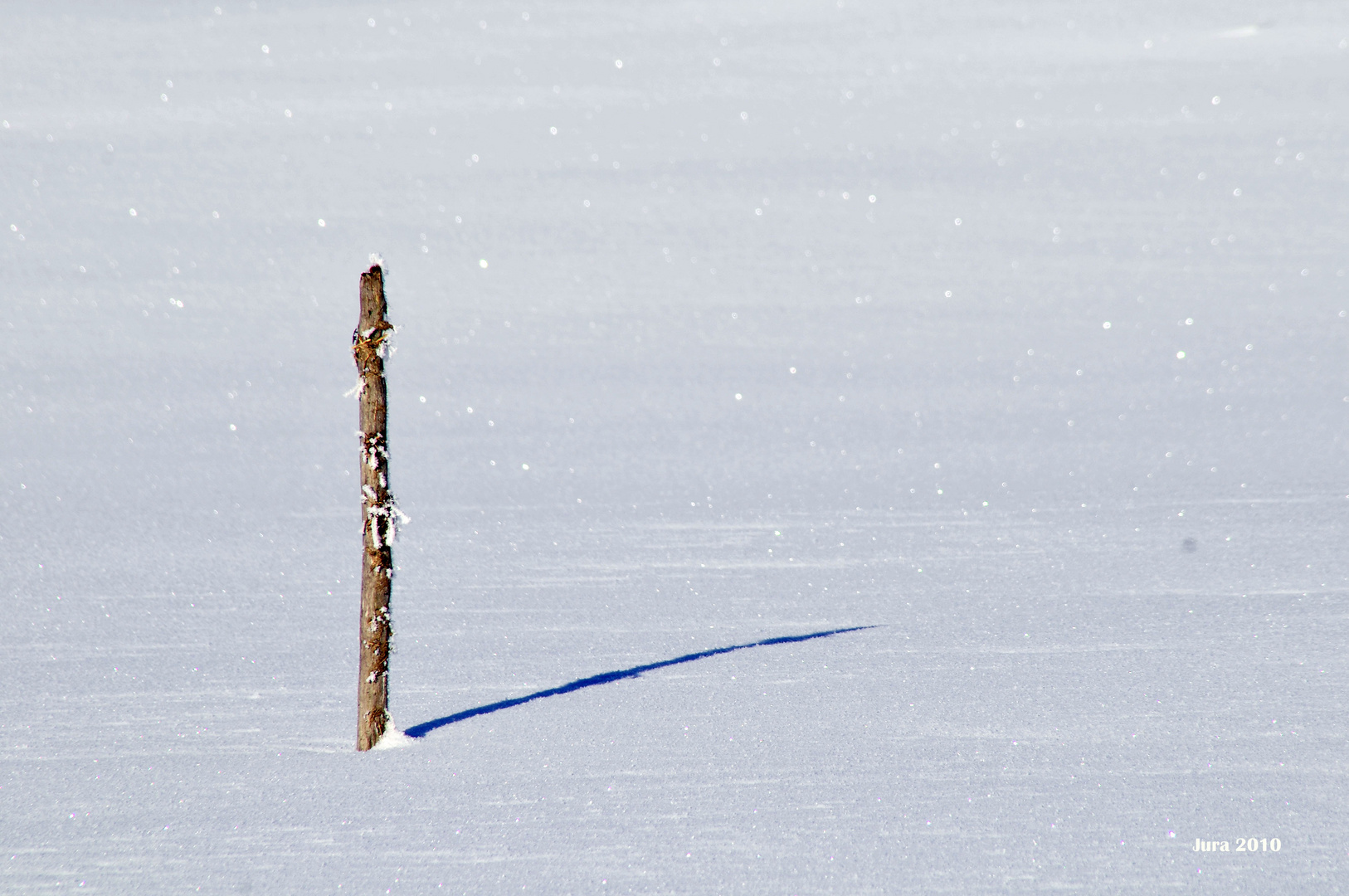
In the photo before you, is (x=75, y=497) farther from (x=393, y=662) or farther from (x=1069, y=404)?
(x=1069, y=404)

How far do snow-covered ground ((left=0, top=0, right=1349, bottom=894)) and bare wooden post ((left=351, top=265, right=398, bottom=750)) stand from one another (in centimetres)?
38

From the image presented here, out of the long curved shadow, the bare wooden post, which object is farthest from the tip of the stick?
the long curved shadow

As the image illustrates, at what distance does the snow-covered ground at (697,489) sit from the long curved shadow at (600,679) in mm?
65

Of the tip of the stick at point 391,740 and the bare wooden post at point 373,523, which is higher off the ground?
the bare wooden post at point 373,523

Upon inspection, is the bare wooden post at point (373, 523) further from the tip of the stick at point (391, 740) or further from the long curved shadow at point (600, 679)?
the long curved shadow at point (600, 679)

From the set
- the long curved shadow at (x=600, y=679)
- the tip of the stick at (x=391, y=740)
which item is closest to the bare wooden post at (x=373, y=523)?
the tip of the stick at (x=391, y=740)

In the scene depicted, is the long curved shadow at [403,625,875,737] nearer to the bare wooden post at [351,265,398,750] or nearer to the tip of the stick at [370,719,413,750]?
the tip of the stick at [370,719,413,750]

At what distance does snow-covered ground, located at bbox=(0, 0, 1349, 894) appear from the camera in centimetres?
764

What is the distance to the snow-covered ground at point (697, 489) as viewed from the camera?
7.64 meters

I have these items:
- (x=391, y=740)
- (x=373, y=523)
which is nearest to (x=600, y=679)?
(x=391, y=740)

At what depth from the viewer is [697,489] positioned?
23219mm

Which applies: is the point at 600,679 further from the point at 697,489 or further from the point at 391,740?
the point at 697,489

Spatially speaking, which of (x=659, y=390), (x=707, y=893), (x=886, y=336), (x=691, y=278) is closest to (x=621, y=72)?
(x=691, y=278)

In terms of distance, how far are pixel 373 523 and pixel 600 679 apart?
273 centimetres
